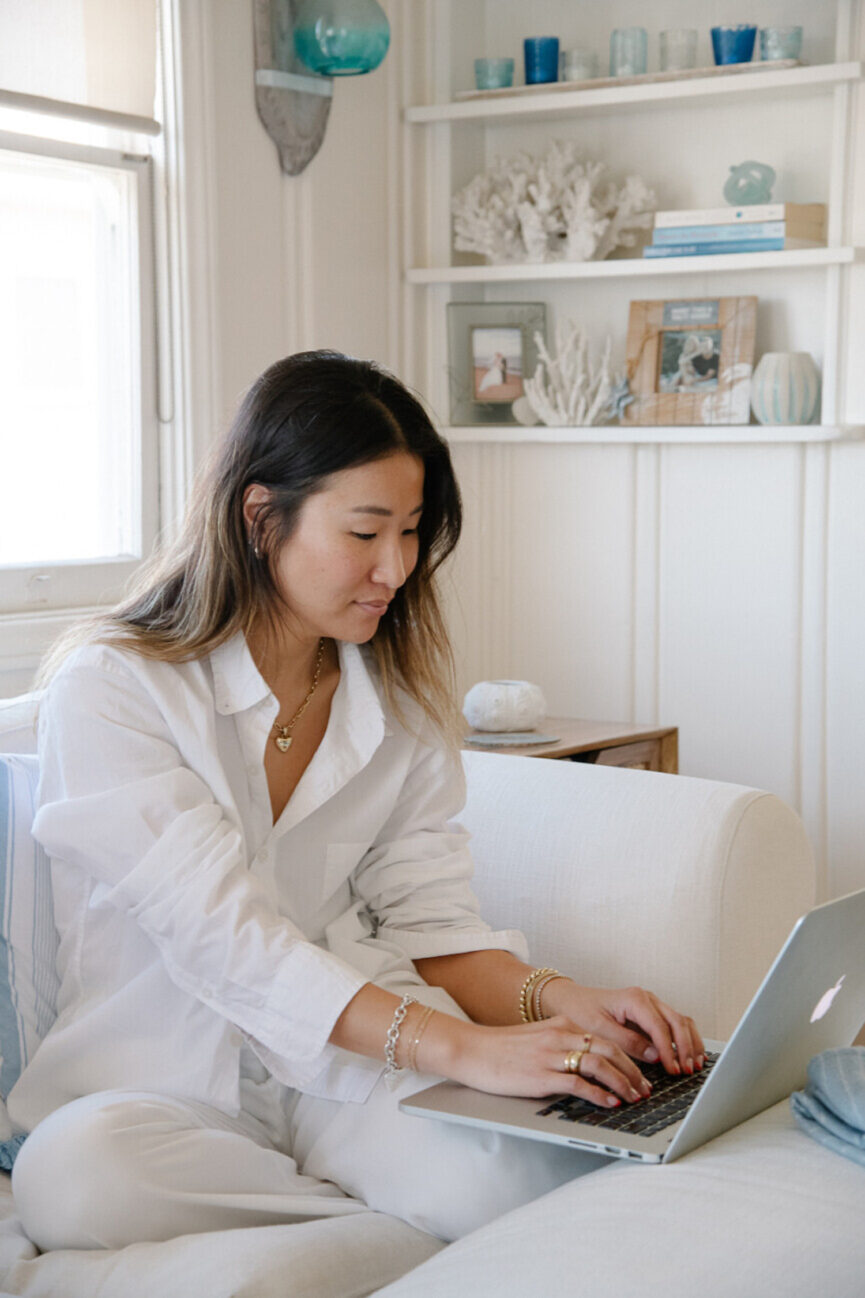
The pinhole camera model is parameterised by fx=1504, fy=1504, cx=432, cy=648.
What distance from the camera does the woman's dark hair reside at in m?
1.50

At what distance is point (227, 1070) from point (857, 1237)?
1.96 ft

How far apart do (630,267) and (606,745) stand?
1.04 m

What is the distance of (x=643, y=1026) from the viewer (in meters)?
1.38

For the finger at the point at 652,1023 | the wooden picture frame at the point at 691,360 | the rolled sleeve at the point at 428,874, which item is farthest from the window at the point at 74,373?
the finger at the point at 652,1023

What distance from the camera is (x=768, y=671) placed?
3.20m

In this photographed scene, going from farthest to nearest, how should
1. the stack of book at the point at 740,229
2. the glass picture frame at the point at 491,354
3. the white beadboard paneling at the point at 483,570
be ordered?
the white beadboard paneling at the point at 483,570
the glass picture frame at the point at 491,354
the stack of book at the point at 740,229

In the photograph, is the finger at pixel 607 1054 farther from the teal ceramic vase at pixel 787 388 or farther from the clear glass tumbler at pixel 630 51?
the clear glass tumbler at pixel 630 51

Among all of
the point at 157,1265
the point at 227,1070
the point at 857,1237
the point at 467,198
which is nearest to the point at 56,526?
the point at 467,198

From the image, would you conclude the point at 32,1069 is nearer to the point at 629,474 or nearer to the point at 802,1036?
the point at 802,1036

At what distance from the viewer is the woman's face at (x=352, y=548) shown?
1.51 meters

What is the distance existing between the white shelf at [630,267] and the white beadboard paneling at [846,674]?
1.28ft

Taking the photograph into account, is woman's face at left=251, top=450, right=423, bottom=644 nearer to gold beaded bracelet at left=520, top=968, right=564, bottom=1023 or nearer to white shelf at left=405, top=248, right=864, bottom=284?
gold beaded bracelet at left=520, top=968, right=564, bottom=1023

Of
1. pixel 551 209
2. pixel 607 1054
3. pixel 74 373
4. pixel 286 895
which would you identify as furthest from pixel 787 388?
pixel 607 1054

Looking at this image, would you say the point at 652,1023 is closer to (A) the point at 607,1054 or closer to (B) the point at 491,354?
(A) the point at 607,1054
